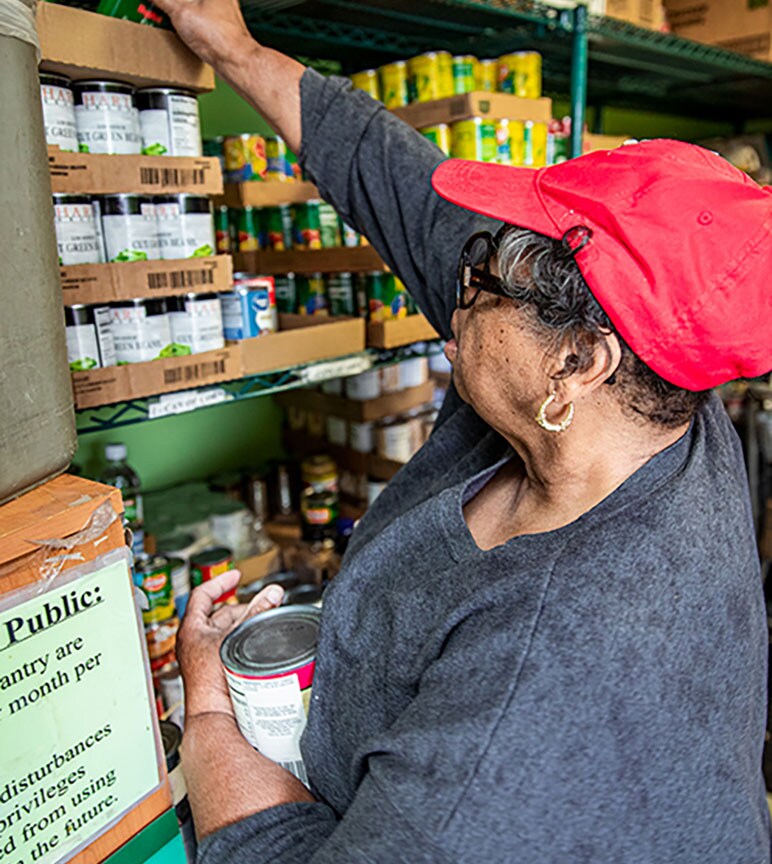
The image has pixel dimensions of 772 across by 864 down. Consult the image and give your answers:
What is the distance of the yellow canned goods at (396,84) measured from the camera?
4.74 feet

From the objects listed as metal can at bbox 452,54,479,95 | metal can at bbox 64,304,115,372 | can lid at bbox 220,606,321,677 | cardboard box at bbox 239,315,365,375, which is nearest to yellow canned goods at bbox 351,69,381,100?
metal can at bbox 452,54,479,95

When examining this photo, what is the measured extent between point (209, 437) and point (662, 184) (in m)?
1.50

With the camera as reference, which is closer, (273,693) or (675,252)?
(675,252)

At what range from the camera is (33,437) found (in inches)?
21.5

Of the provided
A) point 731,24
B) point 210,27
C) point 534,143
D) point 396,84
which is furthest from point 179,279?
point 731,24

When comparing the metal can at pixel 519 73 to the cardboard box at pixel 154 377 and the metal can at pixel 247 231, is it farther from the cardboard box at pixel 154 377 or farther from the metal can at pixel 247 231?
the cardboard box at pixel 154 377

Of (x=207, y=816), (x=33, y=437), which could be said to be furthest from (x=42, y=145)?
(x=207, y=816)

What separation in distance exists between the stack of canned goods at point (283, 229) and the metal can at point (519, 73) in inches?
17.7

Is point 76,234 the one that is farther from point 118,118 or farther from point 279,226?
point 279,226

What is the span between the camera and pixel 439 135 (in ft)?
4.51

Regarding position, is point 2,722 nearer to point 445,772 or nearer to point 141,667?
point 141,667

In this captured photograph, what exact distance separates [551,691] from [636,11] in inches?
73.4

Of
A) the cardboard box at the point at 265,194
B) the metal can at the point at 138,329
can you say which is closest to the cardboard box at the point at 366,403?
the cardboard box at the point at 265,194

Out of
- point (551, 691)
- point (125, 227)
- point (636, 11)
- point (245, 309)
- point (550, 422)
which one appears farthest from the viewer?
point (636, 11)
